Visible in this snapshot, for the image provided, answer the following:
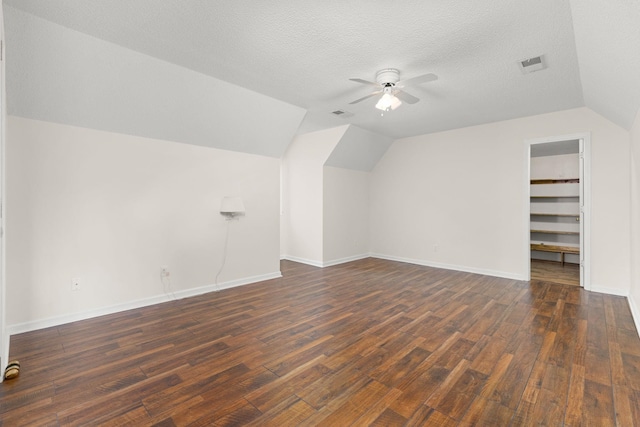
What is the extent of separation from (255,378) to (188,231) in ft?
8.05

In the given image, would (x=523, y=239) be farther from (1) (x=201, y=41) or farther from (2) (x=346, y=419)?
(1) (x=201, y=41)

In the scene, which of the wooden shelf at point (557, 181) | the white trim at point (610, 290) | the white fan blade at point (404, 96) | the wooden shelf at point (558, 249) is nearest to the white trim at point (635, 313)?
the white trim at point (610, 290)

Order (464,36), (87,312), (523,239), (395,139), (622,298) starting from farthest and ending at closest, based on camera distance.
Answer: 1. (395,139)
2. (523,239)
3. (622,298)
4. (87,312)
5. (464,36)

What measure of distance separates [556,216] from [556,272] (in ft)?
5.31

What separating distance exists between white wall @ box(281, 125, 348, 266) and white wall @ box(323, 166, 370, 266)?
0.17 meters

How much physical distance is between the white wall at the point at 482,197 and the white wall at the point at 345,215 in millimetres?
268

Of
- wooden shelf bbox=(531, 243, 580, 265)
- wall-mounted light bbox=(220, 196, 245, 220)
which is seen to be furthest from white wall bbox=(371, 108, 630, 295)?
wall-mounted light bbox=(220, 196, 245, 220)

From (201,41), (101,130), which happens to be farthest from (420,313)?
(101,130)

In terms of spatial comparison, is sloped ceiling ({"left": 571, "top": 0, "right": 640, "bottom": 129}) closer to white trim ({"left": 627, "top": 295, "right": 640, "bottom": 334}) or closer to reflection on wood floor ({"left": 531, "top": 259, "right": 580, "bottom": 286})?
white trim ({"left": 627, "top": 295, "right": 640, "bottom": 334})

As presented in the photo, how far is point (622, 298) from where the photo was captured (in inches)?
150

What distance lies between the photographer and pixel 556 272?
209 inches

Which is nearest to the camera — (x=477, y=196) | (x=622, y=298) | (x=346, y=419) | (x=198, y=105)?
(x=346, y=419)

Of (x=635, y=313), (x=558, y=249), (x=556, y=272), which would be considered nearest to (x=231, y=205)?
(x=635, y=313)

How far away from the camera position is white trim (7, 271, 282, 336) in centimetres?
277
